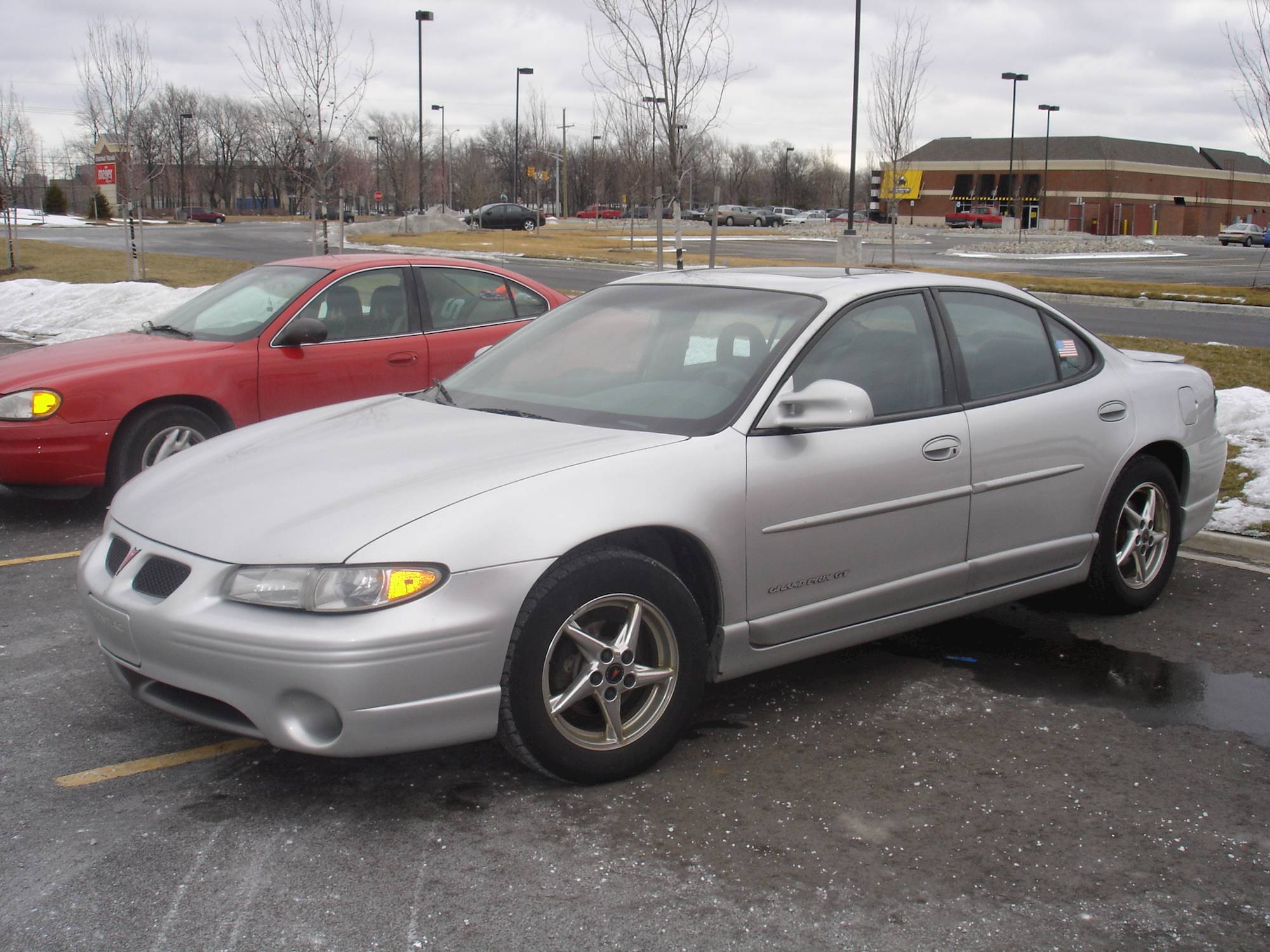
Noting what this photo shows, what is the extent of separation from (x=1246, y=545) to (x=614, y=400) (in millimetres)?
4082

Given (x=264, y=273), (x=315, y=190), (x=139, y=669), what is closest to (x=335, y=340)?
(x=264, y=273)

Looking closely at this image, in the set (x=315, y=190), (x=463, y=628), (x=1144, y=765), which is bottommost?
(x=1144, y=765)

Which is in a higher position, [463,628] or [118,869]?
[463,628]

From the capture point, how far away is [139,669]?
357 cm

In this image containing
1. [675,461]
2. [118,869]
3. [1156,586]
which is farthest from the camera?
[1156,586]

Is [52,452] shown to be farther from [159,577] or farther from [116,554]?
[159,577]

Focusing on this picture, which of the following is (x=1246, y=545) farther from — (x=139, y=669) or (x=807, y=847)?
(x=139, y=669)

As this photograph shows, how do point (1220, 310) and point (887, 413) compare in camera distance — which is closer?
point (887, 413)

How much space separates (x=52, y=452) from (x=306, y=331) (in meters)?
1.58

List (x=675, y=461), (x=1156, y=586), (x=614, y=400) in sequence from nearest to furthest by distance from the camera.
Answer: (x=675, y=461)
(x=614, y=400)
(x=1156, y=586)

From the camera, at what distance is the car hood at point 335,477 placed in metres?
3.43

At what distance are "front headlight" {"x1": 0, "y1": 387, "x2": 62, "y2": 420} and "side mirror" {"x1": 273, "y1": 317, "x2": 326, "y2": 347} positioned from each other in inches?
54.0

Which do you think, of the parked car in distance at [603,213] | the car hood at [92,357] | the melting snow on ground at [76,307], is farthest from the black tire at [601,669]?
the parked car in distance at [603,213]

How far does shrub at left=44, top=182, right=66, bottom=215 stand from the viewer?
83688 mm
